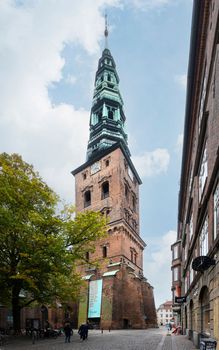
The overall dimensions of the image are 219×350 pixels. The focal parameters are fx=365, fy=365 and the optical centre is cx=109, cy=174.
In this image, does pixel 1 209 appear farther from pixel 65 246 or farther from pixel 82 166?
pixel 82 166

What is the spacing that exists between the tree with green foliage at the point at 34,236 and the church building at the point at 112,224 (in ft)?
47.8

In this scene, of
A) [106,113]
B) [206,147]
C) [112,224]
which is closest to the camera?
[206,147]

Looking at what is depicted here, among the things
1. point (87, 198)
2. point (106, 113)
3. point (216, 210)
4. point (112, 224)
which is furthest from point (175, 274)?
point (216, 210)

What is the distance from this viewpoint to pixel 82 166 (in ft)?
196

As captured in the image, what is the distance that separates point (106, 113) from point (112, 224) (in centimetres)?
2323

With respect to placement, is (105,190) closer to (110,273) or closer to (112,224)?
(112,224)

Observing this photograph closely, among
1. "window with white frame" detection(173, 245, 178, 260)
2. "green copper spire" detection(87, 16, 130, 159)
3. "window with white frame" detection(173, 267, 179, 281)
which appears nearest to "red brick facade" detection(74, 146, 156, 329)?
"window with white frame" detection(173, 267, 179, 281)

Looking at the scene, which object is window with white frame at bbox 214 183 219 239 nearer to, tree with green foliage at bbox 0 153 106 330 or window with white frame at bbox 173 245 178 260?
tree with green foliage at bbox 0 153 106 330

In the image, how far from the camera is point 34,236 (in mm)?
22094

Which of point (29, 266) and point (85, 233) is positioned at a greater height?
point (85, 233)

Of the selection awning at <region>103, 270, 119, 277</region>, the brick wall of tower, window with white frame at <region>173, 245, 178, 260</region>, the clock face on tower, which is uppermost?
the clock face on tower

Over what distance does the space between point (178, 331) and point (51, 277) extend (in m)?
18.5

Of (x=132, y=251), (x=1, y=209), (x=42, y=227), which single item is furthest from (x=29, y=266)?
(x=132, y=251)

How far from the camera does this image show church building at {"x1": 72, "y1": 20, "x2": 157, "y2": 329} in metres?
44.5
